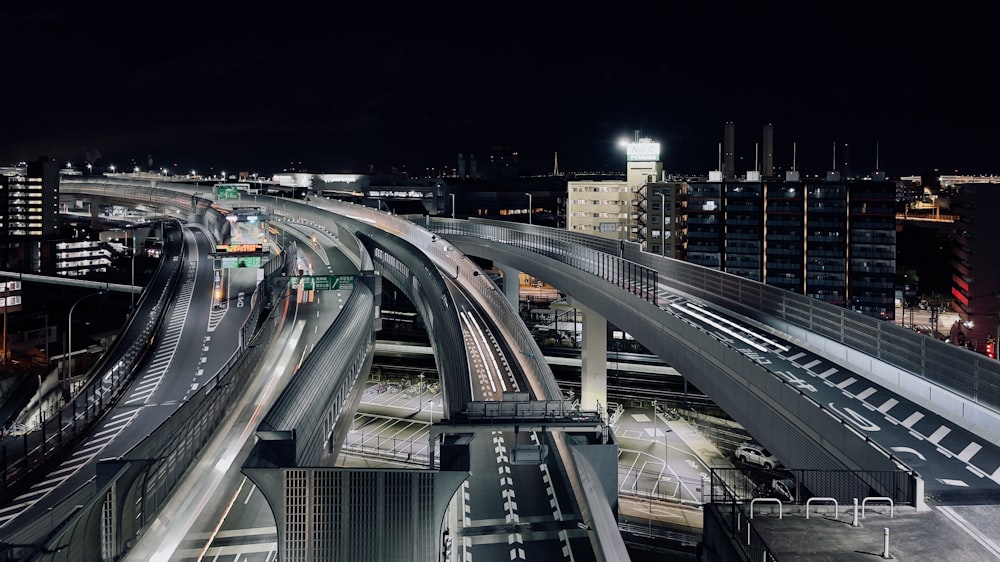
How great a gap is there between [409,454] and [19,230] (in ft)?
265

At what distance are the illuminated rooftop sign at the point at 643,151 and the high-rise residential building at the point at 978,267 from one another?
2405 cm

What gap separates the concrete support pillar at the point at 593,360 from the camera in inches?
1403

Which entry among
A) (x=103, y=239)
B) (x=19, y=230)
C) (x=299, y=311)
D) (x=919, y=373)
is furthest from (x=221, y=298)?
(x=19, y=230)

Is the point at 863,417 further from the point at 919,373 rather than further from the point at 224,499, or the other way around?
the point at 224,499

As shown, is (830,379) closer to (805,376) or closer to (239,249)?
(805,376)

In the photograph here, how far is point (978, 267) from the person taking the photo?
56719 mm

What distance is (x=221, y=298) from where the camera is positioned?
42.1 m

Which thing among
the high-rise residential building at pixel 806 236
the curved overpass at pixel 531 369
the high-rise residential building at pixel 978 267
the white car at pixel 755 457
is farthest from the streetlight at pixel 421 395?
the high-rise residential building at pixel 978 267

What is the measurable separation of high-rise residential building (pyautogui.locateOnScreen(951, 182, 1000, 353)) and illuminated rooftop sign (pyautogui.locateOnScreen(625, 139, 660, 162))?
24.0 meters

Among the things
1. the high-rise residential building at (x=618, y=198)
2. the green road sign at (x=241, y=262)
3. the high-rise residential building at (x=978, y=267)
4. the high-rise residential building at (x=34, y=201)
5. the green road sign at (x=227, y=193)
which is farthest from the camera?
the high-rise residential building at (x=34, y=201)

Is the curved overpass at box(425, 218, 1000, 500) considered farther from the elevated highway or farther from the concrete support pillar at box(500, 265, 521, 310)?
the concrete support pillar at box(500, 265, 521, 310)

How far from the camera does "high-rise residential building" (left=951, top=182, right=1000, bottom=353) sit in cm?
5222

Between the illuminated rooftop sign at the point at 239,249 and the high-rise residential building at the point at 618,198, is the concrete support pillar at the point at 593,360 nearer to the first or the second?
the illuminated rooftop sign at the point at 239,249

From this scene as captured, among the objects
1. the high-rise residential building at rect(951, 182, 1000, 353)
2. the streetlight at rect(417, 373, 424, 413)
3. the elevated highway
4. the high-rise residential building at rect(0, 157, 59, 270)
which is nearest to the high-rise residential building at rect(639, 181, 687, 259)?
the high-rise residential building at rect(951, 182, 1000, 353)
